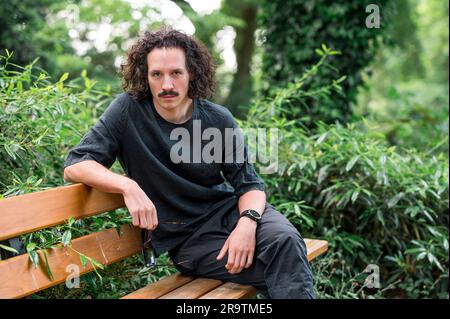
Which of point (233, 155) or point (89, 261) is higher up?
point (233, 155)

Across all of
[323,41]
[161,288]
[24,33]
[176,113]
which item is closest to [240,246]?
[161,288]

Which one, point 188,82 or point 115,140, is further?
point 188,82

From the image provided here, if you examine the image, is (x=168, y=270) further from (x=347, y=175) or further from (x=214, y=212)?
(x=347, y=175)

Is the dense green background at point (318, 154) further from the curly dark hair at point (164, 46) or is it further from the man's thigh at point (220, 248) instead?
the curly dark hair at point (164, 46)

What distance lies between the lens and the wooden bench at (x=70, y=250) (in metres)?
2.08

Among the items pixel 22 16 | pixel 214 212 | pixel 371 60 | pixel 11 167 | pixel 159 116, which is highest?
pixel 22 16

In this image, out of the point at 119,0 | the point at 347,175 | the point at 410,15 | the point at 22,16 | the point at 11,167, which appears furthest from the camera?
A: the point at 410,15

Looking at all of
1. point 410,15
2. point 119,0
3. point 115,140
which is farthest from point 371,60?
point 410,15

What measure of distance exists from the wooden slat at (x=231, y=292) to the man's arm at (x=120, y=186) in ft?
1.36

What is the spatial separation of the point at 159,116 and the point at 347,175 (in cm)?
184

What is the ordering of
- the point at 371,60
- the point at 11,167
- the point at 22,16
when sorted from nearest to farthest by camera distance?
the point at 11,167 < the point at 371,60 < the point at 22,16

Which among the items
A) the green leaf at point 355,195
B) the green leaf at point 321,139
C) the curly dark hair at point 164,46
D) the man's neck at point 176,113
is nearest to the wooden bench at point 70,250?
the man's neck at point 176,113

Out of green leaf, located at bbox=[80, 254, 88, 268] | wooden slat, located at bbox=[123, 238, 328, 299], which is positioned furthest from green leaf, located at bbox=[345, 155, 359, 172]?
green leaf, located at bbox=[80, 254, 88, 268]
